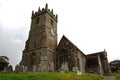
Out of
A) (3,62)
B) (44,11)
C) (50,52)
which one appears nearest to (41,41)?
(50,52)

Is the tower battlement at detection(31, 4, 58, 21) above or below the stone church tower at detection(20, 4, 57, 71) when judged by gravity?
above

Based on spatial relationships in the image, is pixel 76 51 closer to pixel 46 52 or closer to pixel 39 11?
pixel 46 52

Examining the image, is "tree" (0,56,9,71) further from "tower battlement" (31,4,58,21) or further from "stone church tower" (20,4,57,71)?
"tower battlement" (31,4,58,21)

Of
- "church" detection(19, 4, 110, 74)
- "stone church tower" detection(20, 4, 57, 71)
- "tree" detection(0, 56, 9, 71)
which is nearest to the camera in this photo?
"church" detection(19, 4, 110, 74)

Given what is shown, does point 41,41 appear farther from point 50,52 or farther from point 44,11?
point 44,11

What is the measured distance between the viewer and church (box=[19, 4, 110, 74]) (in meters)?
36.0

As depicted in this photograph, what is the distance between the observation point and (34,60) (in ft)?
125

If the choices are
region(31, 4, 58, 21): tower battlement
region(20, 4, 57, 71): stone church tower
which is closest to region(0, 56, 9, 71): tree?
region(20, 4, 57, 71): stone church tower

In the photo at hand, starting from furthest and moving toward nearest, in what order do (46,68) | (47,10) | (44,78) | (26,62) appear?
(47,10) < (26,62) < (46,68) < (44,78)

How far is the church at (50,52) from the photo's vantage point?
36050 millimetres

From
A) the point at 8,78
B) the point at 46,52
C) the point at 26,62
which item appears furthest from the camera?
the point at 26,62

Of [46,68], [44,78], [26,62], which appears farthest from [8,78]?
[26,62]

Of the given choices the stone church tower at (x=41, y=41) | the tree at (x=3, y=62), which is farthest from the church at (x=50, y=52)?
the tree at (x=3, y=62)

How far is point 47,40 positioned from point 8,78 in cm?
2190
